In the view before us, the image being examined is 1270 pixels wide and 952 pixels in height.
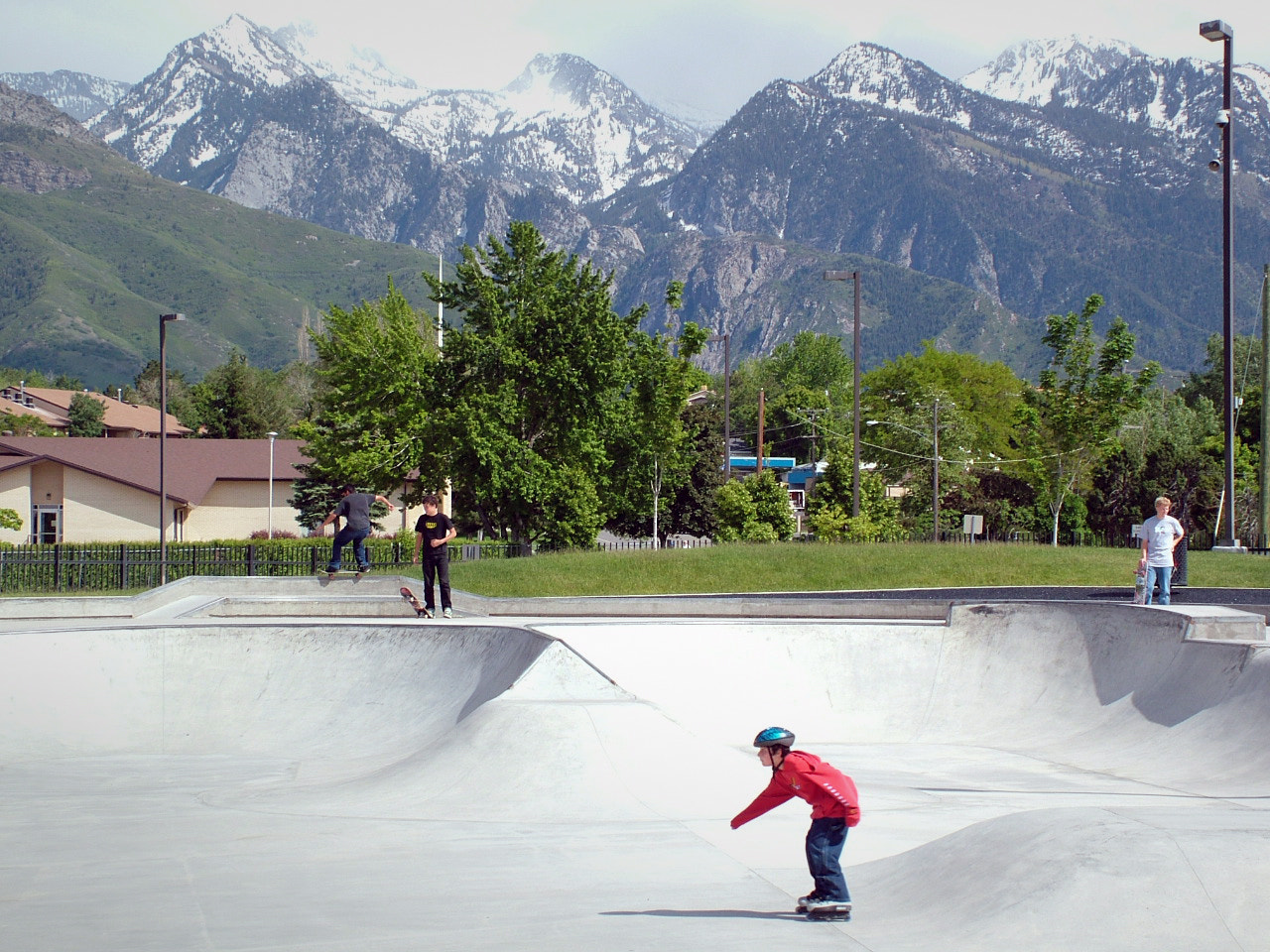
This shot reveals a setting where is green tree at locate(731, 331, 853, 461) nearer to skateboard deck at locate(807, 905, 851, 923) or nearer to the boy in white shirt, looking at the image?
the boy in white shirt

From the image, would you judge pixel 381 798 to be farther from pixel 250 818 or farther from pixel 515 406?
pixel 515 406

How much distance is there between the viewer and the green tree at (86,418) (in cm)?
9738

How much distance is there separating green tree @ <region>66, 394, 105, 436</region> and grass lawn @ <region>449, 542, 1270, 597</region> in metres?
82.7

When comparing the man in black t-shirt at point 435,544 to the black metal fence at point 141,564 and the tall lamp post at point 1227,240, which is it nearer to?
the black metal fence at point 141,564

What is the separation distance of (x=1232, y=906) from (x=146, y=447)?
57.1 metres

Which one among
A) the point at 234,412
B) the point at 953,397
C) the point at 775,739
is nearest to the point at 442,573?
the point at 775,739

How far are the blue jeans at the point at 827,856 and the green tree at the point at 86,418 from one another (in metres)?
102

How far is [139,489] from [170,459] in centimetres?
557

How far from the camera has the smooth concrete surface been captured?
209 inches

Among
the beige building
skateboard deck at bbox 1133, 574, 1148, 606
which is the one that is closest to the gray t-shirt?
skateboard deck at bbox 1133, 574, 1148, 606

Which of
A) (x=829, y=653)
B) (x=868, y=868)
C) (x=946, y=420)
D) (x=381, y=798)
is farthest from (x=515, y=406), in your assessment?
(x=946, y=420)

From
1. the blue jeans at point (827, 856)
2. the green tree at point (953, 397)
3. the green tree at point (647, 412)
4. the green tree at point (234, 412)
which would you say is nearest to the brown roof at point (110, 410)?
the green tree at point (234, 412)

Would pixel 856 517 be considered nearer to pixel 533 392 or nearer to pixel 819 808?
pixel 533 392

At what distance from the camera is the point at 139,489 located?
50.8m
